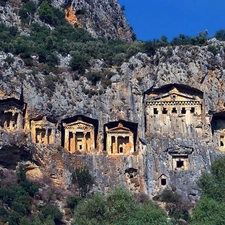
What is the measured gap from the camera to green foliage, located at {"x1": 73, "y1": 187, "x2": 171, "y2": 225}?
6031 cm

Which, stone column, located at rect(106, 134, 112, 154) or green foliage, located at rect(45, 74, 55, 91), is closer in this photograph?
green foliage, located at rect(45, 74, 55, 91)

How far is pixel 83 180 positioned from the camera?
250 ft

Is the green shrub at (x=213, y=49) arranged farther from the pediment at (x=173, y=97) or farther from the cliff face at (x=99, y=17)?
the cliff face at (x=99, y=17)

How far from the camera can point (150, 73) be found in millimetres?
82875

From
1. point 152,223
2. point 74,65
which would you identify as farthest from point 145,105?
point 152,223

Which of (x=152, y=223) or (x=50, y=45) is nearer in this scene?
(x=152, y=223)

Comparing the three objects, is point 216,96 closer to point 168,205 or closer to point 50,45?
point 168,205

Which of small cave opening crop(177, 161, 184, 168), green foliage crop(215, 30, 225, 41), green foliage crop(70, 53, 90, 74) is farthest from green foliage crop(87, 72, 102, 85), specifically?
green foliage crop(215, 30, 225, 41)

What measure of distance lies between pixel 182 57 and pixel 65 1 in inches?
1152

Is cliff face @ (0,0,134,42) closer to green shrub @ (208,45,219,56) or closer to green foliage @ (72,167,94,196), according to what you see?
green shrub @ (208,45,219,56)

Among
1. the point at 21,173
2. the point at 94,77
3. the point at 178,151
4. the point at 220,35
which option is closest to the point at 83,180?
the point at 21,173

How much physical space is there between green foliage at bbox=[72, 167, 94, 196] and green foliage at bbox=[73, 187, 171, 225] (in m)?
10.4

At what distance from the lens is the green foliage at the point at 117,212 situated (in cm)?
6031

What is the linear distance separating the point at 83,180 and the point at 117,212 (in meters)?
14.4
